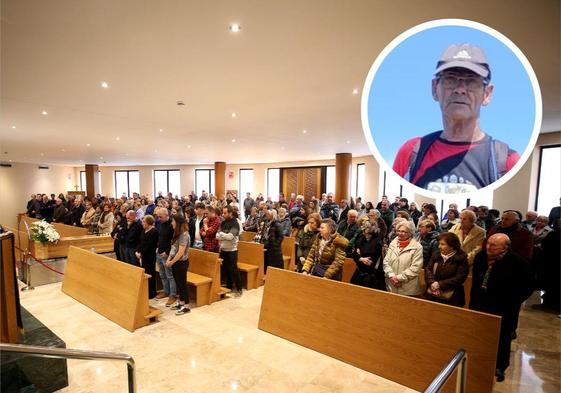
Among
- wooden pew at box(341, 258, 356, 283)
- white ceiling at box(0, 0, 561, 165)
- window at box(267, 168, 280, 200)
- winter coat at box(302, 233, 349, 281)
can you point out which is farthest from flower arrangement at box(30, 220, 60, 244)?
window at box(267, 168, 280, 200)

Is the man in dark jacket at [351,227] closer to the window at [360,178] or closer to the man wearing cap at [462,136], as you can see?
the man wearing cap at [462,136]

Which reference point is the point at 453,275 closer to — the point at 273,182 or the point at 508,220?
the point at 508,220

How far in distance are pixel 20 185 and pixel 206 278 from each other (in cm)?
1986

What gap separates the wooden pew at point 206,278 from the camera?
14.5ft

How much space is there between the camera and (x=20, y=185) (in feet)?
58.0

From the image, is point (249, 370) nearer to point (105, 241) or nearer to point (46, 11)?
point (46, 11)

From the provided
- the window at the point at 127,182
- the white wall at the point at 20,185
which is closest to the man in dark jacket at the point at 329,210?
the white wall at the point at 20,185

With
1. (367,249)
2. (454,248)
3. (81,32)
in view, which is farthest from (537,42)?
(81,32)

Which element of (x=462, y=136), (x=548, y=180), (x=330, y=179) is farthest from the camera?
(x=330, y=179)

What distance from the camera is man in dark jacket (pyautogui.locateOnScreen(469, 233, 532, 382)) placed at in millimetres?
2574

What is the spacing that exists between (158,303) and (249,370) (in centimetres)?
229

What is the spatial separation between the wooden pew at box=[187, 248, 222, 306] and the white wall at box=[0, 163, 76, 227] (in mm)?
17640

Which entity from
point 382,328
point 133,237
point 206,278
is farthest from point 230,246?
point 382,328

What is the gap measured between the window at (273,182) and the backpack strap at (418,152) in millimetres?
16393
